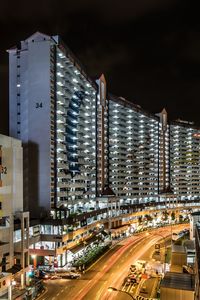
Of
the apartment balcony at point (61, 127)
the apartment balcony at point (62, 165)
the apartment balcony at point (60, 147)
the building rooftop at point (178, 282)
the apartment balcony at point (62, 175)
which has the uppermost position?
the apartment balcony at point (61, 127)

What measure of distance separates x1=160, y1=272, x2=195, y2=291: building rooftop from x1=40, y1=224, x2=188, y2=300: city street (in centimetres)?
912

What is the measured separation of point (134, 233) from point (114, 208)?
12.2 metres

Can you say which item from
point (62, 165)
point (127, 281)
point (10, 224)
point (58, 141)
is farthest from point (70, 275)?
point (58, 141)

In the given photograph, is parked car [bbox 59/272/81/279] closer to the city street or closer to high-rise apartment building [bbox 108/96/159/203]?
the city street

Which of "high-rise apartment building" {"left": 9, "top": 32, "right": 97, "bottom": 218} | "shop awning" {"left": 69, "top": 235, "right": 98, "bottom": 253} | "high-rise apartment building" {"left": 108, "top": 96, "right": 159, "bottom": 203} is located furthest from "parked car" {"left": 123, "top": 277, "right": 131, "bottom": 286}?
"high-rise apartment building" {"left": 108, "top": 96, "right": 159, "bottom": 203}

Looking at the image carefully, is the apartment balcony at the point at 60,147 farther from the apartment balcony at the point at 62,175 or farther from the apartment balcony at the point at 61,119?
the apartment balcony at the point at 62,175

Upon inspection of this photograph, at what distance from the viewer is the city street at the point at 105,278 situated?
60.5 meters

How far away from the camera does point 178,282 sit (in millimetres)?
51969

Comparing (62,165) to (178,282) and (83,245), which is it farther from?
(178,282)

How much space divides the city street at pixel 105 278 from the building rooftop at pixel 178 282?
912 centimetres

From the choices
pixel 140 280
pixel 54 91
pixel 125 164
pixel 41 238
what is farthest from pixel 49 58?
pixel 125 164

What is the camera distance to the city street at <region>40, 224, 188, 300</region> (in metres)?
60.5

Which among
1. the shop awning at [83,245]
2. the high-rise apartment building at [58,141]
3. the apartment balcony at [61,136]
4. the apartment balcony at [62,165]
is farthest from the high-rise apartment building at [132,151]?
the apartment balcony at [61,136]

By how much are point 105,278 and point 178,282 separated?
889 inches
